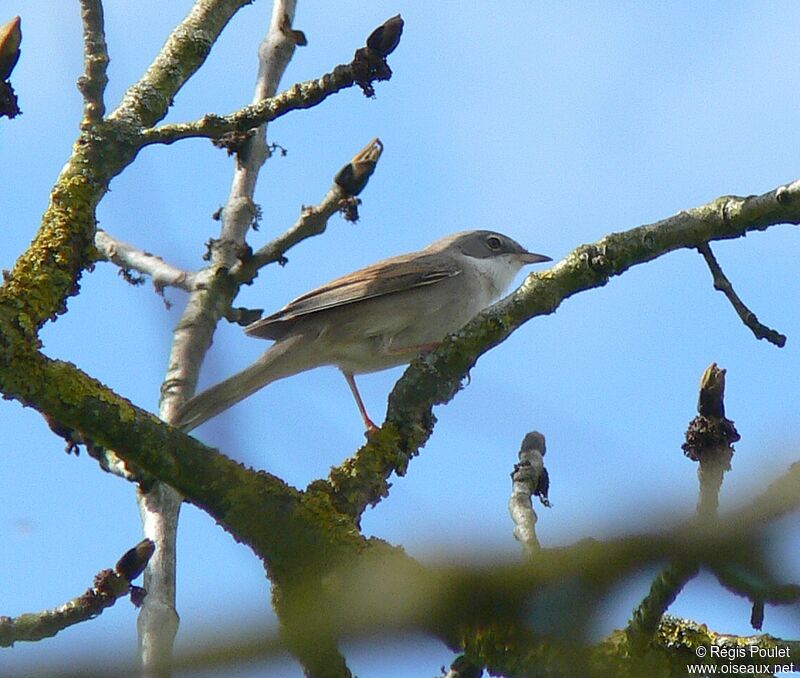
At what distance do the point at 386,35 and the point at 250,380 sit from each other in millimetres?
2707

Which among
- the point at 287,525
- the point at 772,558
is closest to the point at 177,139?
the point at 287,525

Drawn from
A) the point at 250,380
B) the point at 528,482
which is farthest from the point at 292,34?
the point at 528,482

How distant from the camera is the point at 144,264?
21.2 ft

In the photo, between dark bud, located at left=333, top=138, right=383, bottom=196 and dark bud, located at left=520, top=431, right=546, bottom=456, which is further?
dark bud, located at left=333, top=138, right=383, bottom=196

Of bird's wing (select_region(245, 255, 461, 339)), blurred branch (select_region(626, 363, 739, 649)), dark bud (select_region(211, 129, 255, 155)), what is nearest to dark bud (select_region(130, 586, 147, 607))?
blurred branch (select_region(626, 363, 739, 649))

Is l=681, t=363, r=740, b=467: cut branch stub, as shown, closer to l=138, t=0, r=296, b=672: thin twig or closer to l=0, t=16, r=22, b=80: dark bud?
l=138, t=0, r=296, b=672: thin twig

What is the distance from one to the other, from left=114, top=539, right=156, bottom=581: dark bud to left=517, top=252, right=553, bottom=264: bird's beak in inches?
220

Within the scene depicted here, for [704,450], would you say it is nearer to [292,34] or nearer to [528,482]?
[528,482]

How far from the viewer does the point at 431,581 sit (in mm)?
1400

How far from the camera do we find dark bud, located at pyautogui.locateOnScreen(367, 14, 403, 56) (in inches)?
170

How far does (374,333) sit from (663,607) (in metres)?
4.68

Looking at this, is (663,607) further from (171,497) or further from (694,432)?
(171,497)

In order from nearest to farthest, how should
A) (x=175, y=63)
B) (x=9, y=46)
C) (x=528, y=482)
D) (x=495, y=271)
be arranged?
(x=9, y=46) < (x=528, y=482) < (x=175, y=63) < (x=495, y=271)

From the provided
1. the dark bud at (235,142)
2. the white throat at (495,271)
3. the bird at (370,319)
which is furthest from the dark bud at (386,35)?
the white throat at (495,271)
